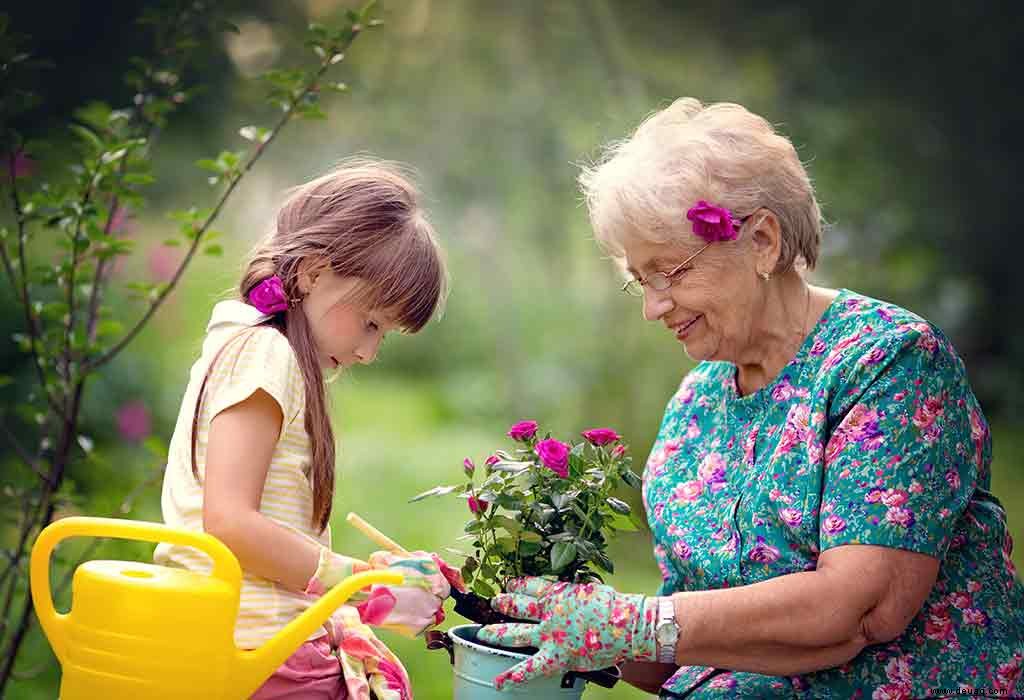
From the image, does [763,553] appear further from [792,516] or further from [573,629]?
[573,629]

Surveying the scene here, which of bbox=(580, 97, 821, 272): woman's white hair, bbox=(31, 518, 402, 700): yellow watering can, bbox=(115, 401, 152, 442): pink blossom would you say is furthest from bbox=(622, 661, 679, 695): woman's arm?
bbox=(115, 401, 152, 442): pink blossom

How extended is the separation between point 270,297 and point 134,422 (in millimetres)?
3430

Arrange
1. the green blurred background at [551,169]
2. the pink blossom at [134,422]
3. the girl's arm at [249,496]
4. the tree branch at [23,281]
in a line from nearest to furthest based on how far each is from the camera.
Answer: the girl's arm at [249,496] < the tree branch at [23,281] < the pink blossom at [134,422] < the green blurred background at [551,169]

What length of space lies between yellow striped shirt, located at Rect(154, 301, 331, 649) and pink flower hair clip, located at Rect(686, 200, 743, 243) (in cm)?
73

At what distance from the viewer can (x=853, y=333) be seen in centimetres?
205

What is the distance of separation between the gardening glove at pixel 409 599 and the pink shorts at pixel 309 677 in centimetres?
15

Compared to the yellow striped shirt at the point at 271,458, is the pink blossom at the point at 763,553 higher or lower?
lower

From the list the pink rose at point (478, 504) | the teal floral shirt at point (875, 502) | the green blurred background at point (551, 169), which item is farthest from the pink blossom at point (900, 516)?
the green blurred background at point (551, 169)

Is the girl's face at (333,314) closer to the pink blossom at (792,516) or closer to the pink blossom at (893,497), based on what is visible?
the pink blossom at (792,516)

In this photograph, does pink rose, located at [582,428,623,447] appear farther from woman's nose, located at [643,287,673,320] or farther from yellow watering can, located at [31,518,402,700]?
yellow watering can, located at [31,518,402,700]

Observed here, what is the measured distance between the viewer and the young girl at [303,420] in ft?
5.65

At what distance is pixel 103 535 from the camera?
5.07 ft

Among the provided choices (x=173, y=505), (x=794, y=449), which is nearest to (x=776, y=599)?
(x=794, y=449)

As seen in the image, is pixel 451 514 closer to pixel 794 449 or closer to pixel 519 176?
pixel 519 176
